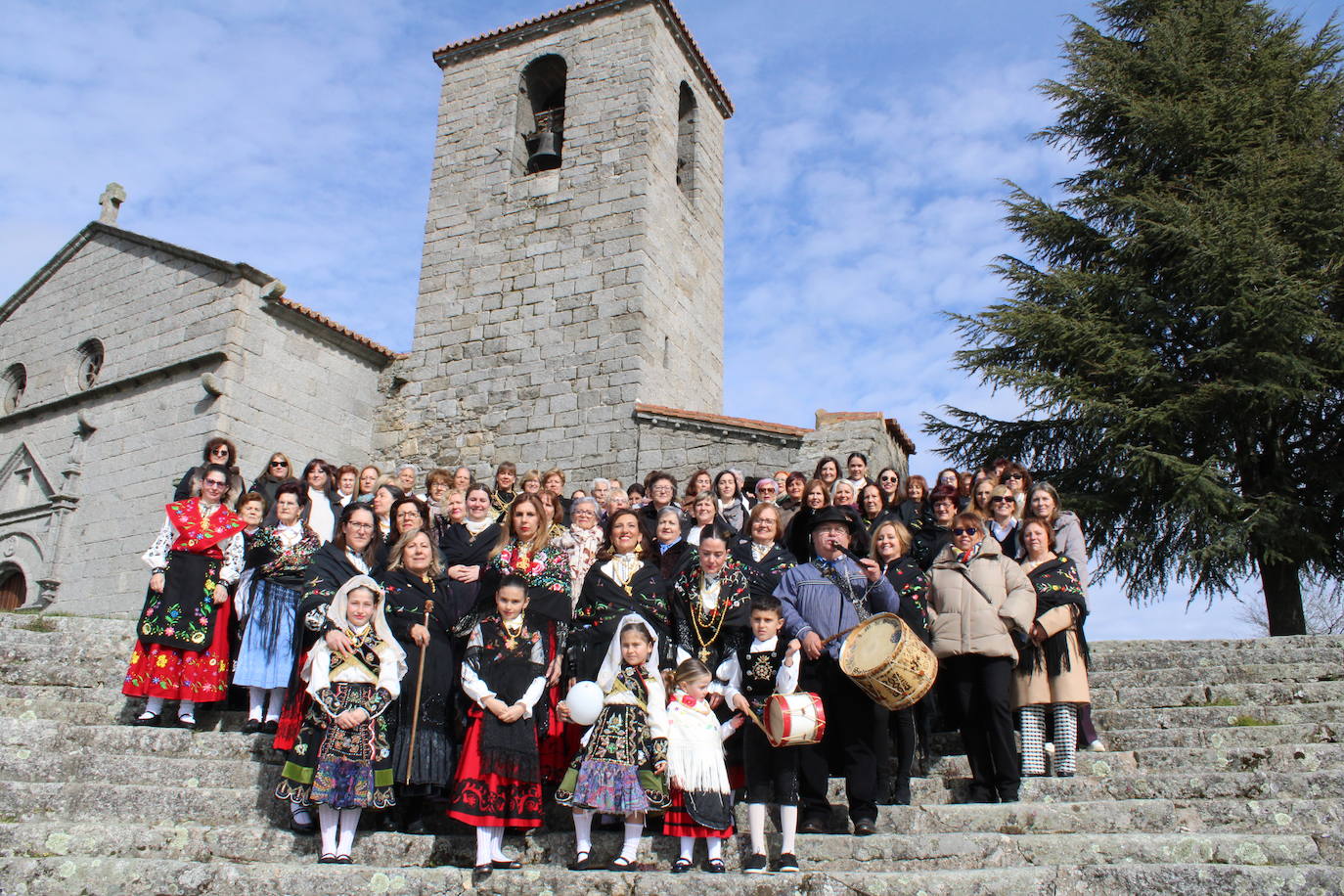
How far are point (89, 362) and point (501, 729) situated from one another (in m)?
12.0

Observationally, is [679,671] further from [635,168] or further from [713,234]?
[713,234]

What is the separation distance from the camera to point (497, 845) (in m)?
4.58

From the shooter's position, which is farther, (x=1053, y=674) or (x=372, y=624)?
(x=1053, y=674)

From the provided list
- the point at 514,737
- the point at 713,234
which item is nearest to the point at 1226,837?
the point at 514,737

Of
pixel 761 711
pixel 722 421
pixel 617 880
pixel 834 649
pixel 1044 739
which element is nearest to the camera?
pixel 617 880

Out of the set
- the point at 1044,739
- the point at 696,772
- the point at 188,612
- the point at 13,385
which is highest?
the point at 13,385

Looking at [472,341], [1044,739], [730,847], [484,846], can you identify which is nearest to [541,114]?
[472,341]

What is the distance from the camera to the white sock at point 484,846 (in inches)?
176

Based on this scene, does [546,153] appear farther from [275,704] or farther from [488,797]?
[488,797]

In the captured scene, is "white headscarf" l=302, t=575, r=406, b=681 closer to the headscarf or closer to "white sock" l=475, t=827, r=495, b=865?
the headscarf

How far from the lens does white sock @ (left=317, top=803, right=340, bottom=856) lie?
15.1 ft

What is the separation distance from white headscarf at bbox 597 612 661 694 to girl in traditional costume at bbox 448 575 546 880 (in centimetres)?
36

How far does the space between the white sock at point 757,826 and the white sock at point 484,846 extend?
3.93ft

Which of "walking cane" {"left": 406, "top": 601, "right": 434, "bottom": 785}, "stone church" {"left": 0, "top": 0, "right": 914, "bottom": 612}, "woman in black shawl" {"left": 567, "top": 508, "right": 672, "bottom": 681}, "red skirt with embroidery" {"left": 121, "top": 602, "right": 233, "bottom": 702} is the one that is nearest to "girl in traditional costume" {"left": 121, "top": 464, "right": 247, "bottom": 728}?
"red skirt with embroidery" {"left": 121, "top": 602, "right": 233, "bottom": 702}
